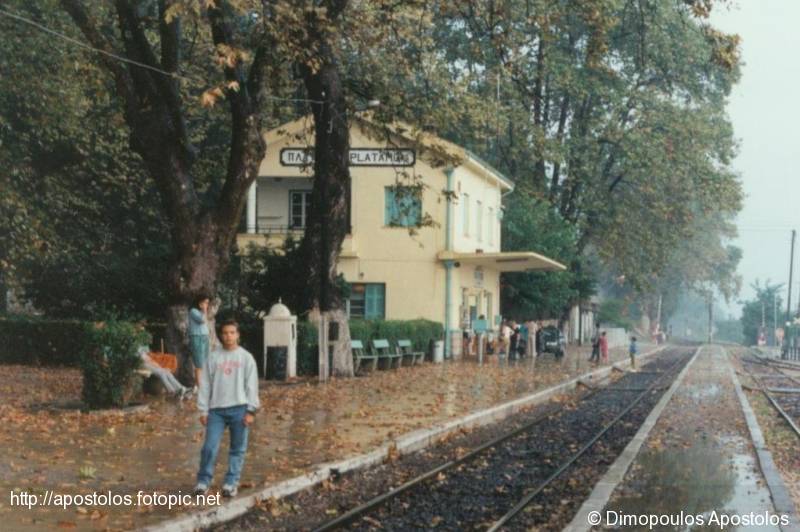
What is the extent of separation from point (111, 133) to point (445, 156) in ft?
44.2

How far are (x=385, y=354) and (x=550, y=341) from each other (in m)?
15.4

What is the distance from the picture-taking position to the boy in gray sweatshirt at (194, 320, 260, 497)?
10.1 meters

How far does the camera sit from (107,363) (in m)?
16.8

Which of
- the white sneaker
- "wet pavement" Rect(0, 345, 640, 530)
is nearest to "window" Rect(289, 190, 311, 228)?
"wet pavement" Rect(0, 345, 640, 530)

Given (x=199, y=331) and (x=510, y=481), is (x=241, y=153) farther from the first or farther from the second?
(x=510, y=481)

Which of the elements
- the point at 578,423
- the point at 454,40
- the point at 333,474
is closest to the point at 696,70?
the point at 454,40

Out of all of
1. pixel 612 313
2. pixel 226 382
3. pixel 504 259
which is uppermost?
pixel 504 259

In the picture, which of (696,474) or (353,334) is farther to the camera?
(353,334)

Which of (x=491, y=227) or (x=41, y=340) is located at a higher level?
(x=491, y=227)

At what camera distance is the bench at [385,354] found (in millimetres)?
31139

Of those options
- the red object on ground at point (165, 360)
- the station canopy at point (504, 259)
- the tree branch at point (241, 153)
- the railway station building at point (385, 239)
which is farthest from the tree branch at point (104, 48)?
the station canopy at point (504, 259)

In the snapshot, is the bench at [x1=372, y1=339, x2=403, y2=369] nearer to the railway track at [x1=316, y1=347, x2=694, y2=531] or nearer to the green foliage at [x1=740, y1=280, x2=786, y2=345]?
the railway track at [x1=316, y1=347, x2=694, y2=531]

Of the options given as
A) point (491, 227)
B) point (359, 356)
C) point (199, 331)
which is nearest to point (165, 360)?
point (199, 331)

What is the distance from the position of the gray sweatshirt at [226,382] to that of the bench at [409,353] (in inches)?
904
